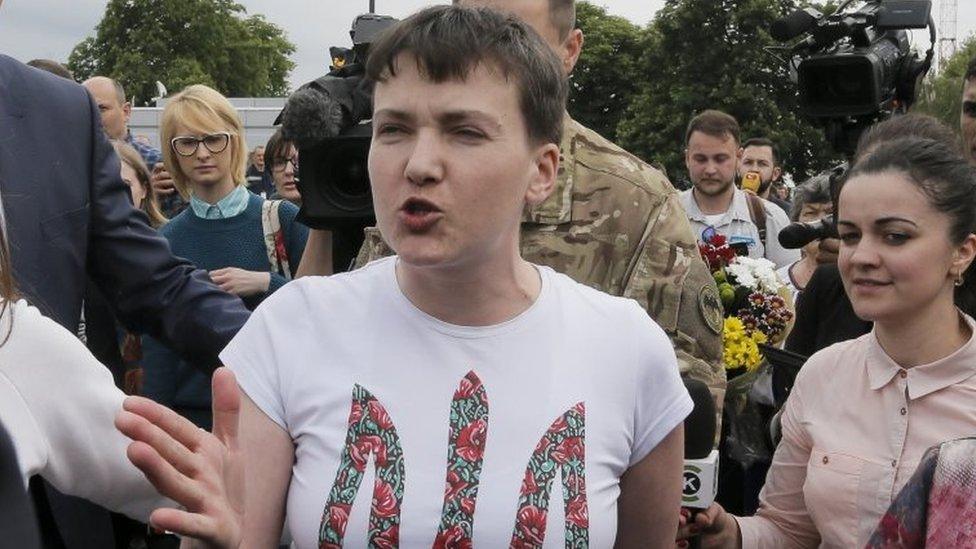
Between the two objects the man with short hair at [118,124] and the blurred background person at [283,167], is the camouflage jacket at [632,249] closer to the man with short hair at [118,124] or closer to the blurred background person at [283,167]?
the blurred background person at [283,167]

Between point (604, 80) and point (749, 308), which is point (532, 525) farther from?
point (604, 80)

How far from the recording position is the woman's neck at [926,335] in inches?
113

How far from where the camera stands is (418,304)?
2.19 metres

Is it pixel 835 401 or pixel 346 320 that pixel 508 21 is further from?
pixel 835 401

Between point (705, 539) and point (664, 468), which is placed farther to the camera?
point (705, 539)

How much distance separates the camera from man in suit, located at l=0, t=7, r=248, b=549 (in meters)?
2.47

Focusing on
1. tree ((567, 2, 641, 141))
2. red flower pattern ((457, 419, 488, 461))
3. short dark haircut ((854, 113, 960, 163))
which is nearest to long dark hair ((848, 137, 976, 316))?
short dark haircut ((854, 113, 960, 163))

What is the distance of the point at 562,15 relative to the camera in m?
3.19

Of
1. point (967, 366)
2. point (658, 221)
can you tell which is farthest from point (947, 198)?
point (658, 221)

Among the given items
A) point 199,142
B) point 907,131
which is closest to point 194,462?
point 907,131

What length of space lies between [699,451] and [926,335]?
0.70 meters

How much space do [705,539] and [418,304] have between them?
1065 mm

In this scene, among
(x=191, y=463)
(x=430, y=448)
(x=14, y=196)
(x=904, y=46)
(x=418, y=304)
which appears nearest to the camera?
(x=191, y=463)

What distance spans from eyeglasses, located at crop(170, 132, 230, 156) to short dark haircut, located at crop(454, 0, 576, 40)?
7.07ft
